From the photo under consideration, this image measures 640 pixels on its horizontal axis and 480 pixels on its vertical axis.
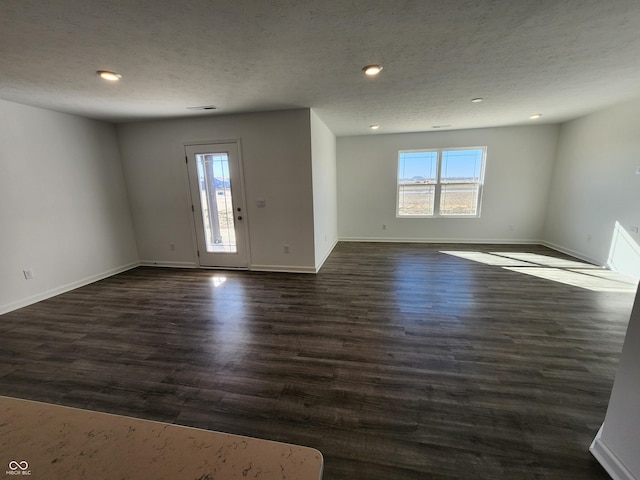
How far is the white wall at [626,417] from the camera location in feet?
3.87

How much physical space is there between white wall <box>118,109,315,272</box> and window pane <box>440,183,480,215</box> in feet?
12.0

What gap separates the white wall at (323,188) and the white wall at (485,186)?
56cm

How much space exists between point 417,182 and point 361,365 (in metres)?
5.05

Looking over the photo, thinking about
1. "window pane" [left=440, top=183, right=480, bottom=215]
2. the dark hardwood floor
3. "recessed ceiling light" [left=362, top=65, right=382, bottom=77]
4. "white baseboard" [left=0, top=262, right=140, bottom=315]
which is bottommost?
the dark hardwood floor

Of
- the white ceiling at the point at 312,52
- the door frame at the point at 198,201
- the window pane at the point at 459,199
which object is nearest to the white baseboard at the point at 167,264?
the door frame at the point at 198,201

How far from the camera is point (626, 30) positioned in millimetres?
1929

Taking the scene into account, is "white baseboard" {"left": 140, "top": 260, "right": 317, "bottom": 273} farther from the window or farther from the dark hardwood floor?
the window

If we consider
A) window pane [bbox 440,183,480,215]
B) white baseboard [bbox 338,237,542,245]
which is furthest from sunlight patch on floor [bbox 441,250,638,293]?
window pane [bbox 440,183,480,215]

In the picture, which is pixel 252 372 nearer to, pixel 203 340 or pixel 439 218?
pixel 203 340

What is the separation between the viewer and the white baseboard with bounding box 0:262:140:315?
3200mm

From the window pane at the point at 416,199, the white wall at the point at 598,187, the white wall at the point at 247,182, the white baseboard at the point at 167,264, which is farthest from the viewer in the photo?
the window pane at the point at 416,199

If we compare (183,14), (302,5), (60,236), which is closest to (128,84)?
(183,14)

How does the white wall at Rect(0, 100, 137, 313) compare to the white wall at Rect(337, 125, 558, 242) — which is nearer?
the white wall at Rect(0, 100, 137, 313)

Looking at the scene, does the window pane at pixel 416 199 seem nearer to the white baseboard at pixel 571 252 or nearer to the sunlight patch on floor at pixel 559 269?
the sunlight patch on floor at pixel 559 269
